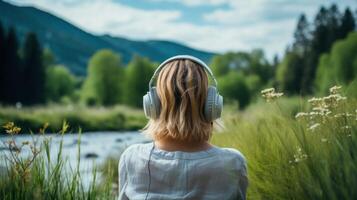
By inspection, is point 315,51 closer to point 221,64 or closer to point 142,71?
point 142,71

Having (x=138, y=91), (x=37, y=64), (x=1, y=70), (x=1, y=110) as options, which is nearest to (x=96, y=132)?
(x=1, y=110)

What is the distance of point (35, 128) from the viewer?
32.2 meters

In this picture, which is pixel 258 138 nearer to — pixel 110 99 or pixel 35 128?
pixel 35 128

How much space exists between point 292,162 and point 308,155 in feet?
0.83

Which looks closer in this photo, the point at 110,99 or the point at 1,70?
the point at 1,70

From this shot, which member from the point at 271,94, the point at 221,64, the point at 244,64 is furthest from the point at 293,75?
the point at 271,94

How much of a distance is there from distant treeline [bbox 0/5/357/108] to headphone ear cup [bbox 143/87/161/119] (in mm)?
39094

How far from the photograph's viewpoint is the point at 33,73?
2083 inches

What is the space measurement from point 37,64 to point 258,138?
5181cm

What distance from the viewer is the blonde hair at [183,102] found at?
9.42ft

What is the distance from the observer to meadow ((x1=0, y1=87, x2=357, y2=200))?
2588 mm

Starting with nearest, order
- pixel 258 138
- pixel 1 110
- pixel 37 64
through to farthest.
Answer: pixel 258 138 → pixel 1 110 → pixel 37 64

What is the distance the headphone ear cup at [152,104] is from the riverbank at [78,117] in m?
30.0

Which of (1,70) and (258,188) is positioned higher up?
(1,70)
